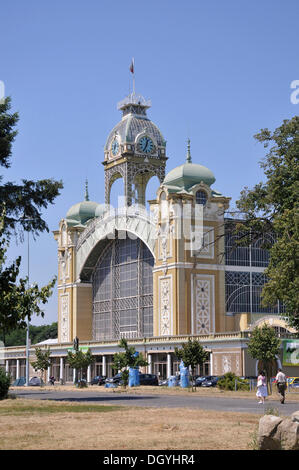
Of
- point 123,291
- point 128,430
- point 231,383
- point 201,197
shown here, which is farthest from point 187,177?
point 128,430

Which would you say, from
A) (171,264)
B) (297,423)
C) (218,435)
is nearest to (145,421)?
(218,435)

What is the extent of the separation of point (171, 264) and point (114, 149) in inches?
939

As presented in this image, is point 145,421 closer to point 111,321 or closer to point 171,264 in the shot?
point 171,264

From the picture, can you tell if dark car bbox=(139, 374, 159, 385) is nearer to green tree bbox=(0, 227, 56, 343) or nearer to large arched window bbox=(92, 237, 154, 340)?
large arched window bbox=(92, 237, 154, 340)

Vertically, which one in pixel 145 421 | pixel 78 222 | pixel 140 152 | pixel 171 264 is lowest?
pixel 145 421

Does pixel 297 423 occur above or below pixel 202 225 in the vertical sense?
below

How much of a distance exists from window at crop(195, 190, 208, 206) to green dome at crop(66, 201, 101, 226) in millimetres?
24752

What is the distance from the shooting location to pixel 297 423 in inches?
612

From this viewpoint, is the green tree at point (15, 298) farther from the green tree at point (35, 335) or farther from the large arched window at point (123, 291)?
the green tree at point (35, 335)

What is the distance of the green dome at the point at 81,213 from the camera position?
105 m

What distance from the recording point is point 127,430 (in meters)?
20.3

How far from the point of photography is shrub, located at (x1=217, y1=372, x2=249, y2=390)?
58.2 meters

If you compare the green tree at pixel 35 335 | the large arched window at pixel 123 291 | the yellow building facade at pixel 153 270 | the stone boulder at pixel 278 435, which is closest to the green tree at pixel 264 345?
the yellow building facade at pixel 153 270

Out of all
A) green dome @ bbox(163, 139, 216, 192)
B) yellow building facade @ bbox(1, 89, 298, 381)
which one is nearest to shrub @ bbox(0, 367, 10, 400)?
yellow building facade @ bbox(1, 89, 298, 381)
